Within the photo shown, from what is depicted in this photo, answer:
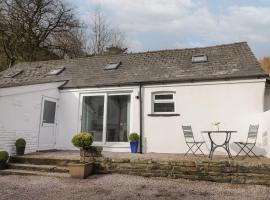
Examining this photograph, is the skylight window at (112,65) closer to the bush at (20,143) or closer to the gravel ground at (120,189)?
the bush at (20,143)

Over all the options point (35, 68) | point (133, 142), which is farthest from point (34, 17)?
point (133, 142)

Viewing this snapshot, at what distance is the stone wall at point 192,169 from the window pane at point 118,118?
11.0 ft

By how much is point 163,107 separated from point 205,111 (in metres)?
1.66

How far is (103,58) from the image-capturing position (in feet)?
49.1

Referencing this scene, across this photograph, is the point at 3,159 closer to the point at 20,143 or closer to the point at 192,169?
the point at 20,143

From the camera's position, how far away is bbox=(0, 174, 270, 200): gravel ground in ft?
19.5

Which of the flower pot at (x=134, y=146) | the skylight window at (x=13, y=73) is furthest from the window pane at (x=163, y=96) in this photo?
the skylight window at (x=13, y=73)

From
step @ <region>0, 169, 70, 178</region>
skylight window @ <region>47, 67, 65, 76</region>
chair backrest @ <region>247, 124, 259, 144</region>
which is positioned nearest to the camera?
step @ <region>0, 169, 70, 178</region>

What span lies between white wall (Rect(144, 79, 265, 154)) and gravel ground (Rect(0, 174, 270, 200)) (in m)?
3.52

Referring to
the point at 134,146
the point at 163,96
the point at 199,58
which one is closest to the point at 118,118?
the point at 134,146

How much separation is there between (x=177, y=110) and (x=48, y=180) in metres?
5.51

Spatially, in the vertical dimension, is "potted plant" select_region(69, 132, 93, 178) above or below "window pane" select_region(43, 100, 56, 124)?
below

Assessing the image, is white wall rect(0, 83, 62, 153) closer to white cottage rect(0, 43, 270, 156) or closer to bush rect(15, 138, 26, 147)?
white cottage rect(0, 43, 270, 156)

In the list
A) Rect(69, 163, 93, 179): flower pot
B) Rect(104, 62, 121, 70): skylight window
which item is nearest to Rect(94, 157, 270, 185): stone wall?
Rect(69, 163, 93, 179): flower pot
